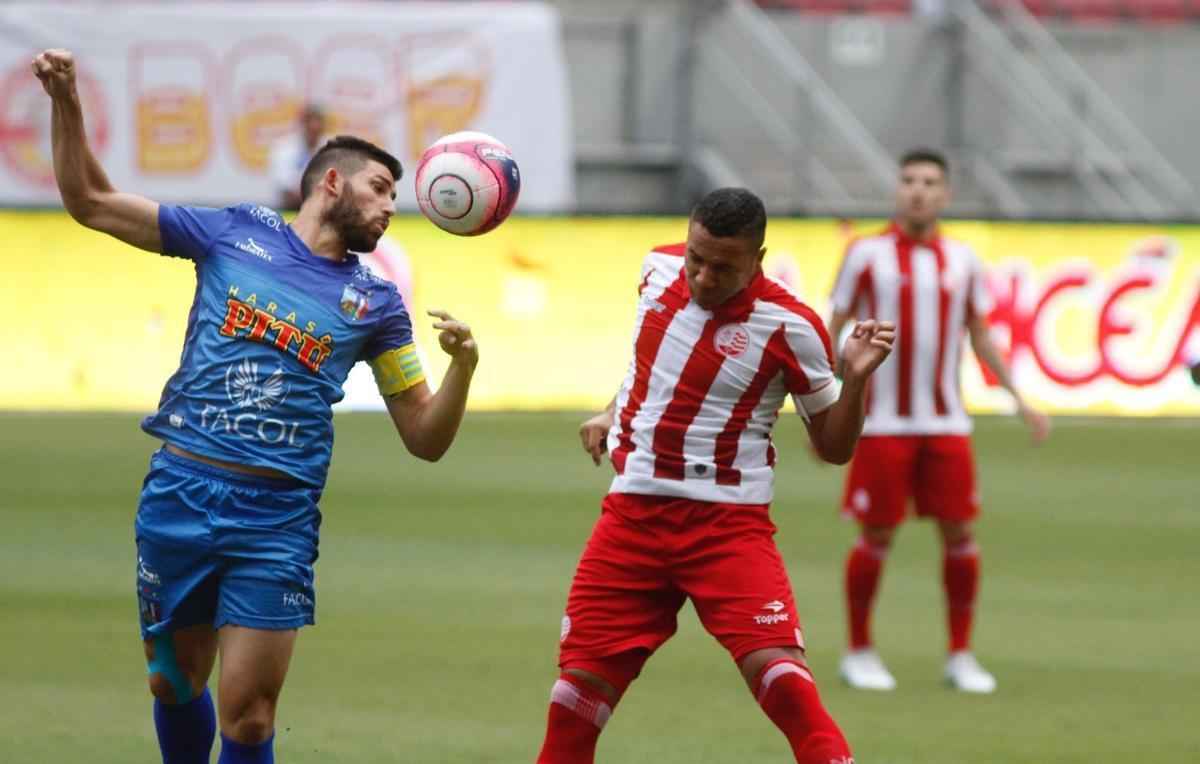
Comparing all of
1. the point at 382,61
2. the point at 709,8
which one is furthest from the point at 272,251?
the point at 709,8

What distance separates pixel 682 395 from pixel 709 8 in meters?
20.2

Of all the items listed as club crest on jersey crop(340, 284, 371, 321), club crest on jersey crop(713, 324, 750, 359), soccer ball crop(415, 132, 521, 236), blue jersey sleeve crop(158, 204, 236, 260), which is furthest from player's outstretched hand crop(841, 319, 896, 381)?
blue jersey sleeve crop(158, 204, 236, 260)

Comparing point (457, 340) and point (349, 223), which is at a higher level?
point (349, 223)

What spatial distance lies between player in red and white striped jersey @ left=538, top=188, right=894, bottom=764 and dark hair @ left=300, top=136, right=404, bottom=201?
2.99 feet

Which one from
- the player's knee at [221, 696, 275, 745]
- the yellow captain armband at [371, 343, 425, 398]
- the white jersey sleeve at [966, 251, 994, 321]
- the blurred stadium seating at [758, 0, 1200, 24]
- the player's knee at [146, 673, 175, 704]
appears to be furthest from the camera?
the blurred stadium seating at [758, 0, 1200, 24]

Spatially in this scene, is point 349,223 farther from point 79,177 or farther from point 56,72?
point 56,72

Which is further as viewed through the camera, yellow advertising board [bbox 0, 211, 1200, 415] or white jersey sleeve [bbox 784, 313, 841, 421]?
yellow advertising board [bbox 0, 211, 1200, 415]

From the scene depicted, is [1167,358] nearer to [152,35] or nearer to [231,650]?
[152,35]

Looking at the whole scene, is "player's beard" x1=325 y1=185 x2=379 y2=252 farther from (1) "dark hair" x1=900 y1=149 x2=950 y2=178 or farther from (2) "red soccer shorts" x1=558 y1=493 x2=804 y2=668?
(1) "dark hair" x1=900 y1=149 x2=950 y2=178

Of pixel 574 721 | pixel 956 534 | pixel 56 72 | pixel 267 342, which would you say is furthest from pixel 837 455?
pixel 956 534

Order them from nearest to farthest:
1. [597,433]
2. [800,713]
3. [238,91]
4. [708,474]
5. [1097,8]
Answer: [800,713] < [708,474] < [597,433] < [238,91] < [1097,8]

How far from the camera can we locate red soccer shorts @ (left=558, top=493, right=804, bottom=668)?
594 cm

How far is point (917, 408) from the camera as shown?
9.02m

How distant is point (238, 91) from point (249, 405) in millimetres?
16906
